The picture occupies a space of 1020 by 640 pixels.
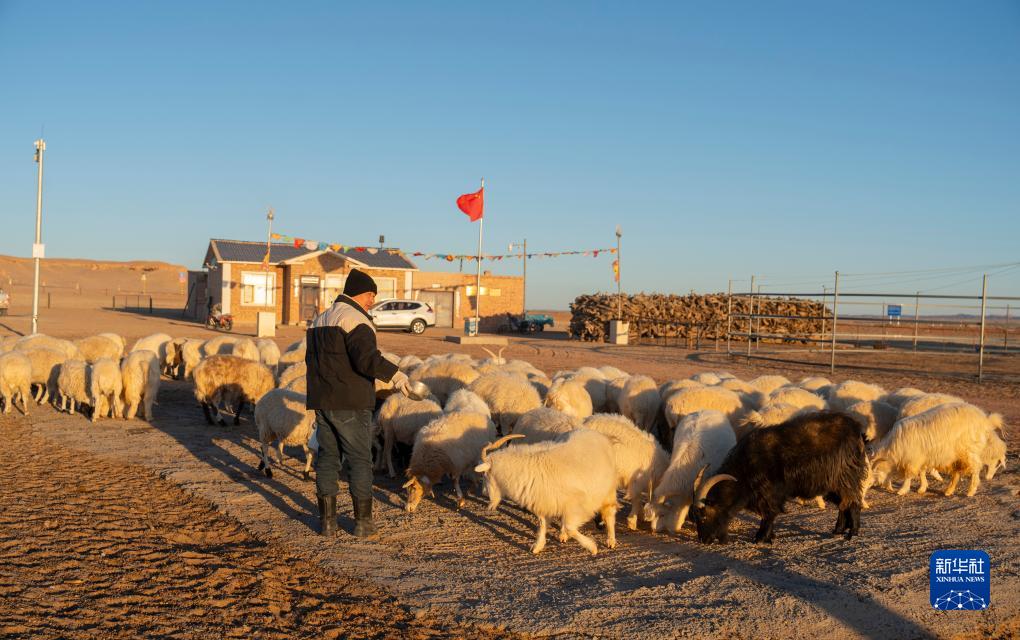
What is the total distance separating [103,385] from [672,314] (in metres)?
27.2

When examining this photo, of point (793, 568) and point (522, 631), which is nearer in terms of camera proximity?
point (522, 631)

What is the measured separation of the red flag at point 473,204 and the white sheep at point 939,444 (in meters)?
21.2

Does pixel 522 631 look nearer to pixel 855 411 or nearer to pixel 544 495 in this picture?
pixel 544 495

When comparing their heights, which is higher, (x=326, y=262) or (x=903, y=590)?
(x=326, y=262)

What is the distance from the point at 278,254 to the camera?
1481 inches

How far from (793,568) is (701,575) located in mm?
655

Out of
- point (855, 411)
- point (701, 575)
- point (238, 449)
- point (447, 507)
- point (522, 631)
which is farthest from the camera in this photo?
point (238, 449)

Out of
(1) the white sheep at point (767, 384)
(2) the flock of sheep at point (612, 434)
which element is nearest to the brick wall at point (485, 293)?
(2) the flock of sheep at point (612, 434)

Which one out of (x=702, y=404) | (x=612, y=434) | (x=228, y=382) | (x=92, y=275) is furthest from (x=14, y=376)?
(x=92, y=275)

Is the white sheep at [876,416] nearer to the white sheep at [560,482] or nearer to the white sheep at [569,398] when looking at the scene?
the white sheep at [569,398]

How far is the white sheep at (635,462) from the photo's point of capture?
6.39 m

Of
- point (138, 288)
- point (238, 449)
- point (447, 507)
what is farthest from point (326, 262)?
A: point (138, 288)

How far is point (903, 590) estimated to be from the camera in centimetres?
466

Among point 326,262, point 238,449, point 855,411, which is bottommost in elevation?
point 238,449
